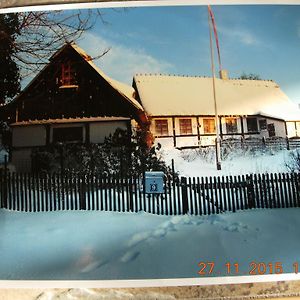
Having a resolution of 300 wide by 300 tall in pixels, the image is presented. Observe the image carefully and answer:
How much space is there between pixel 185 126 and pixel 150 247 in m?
1.06

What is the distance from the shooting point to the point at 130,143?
251 centimetres

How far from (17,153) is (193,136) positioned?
5.15ft

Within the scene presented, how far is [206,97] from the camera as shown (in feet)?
8.21

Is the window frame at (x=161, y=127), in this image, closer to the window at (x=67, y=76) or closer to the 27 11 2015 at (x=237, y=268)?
the window at (x=67, y=76)

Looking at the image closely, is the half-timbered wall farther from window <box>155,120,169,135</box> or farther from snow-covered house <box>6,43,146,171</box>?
snow-covered house <box>6,43,146,171</box>

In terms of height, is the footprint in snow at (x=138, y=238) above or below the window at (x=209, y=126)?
below

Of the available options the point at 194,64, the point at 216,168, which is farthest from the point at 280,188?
the point at 194,64

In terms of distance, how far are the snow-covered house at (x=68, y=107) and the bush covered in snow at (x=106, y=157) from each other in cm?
7

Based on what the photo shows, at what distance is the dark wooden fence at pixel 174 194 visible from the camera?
8.02 feet

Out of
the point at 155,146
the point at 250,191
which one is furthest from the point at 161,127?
the point at 250,191

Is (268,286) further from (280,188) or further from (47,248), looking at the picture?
(47,248)

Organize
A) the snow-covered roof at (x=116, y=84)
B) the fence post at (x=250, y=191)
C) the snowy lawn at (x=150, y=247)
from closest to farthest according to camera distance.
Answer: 1. the snowy lawn at (x=150, y=247)
2. the fence post at (x=250, y=191)
3. the snow-covered roof at (x=116, y=84)

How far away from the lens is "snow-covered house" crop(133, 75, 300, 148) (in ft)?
8.12

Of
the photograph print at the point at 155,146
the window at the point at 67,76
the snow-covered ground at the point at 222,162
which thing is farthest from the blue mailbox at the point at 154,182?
the window at the point at 67,76
